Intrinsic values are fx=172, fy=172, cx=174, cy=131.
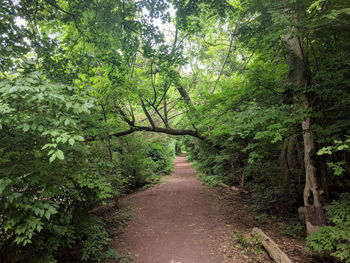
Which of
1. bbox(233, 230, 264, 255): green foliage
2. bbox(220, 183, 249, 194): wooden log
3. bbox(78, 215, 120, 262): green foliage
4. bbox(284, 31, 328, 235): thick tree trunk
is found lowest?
bbox(220, 183, 249, 194): wooden log

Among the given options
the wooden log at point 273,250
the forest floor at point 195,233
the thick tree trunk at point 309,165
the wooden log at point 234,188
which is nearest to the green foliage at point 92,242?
the forest floor at point 195,233

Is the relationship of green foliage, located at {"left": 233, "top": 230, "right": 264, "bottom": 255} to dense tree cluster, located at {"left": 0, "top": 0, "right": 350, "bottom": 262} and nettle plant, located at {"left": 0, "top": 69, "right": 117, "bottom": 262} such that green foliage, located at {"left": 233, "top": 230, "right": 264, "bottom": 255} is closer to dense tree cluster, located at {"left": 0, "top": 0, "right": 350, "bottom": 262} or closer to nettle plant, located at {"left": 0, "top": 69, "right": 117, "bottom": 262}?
dense tree cluster, located at {"left": 0, "top": 0, "right": 350, "bottom": 262}

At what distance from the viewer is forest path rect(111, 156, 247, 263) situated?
4.02 metres

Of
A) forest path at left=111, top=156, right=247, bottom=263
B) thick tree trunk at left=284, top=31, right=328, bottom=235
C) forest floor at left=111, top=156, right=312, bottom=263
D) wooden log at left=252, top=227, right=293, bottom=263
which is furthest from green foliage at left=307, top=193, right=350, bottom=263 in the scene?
forest path at left=111, top=156, right=247, bottom=263

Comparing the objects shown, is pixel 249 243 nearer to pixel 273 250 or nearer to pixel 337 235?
pixel 273 250

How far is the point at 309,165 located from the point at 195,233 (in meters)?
3.48

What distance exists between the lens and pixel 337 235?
2828 mm

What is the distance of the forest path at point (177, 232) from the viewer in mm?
4016

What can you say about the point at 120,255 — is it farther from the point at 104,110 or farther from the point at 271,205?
the point at 271,205

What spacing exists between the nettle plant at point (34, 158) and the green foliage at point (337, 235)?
13.5 feet

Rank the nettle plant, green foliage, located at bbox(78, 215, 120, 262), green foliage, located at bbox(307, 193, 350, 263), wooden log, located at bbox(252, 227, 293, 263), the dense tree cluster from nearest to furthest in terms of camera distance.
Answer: the nettle plant → the dense tree cluster → green foliage, located at bbox(307, 193, 350, 263) → wooden log, located at bbox(252, 227, 293, 263) → green foliage, located at bbox(78, 215, 120, 262)

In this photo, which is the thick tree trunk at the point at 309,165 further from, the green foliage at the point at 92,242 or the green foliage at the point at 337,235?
the green foliage at the point at 92,242

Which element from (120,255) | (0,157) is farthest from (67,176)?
(120,255)

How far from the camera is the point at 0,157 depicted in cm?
243
